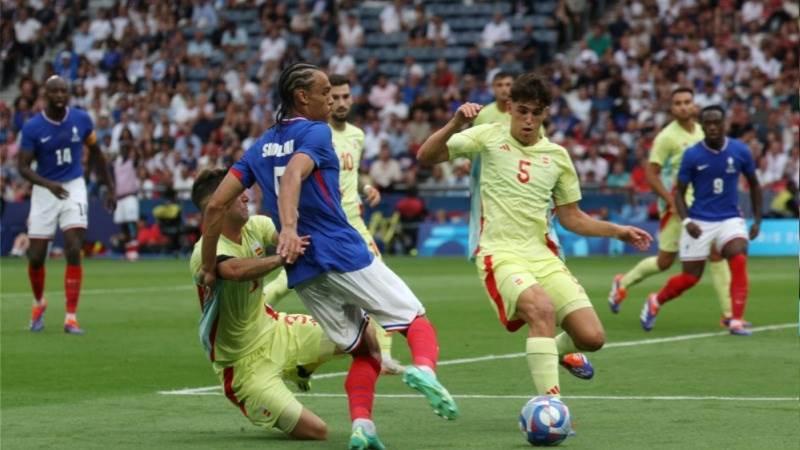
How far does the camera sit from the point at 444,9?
40.3 meters

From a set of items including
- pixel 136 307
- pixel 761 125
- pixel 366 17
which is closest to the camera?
pixel 136 307

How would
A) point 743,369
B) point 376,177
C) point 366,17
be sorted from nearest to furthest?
point 743,369, point 376,177, point 366,17

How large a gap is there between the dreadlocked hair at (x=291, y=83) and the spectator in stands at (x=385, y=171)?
83.6 ft

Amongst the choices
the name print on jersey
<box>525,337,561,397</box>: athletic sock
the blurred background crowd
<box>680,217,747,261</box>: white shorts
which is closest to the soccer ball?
<box>525,337,561,397</box>: athletic sock

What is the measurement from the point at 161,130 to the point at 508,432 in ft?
101

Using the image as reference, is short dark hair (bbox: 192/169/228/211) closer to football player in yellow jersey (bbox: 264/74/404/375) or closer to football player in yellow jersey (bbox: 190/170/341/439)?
football player in yellow jersey (bbox: 190/170/341/439)

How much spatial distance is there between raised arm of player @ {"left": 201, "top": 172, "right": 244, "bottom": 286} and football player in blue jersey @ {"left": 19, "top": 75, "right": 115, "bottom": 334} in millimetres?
8160

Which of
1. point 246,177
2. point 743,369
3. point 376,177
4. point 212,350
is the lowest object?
point 376,177

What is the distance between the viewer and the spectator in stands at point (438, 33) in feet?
128

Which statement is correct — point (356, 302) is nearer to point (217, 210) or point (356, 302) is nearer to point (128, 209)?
point (217, 210)

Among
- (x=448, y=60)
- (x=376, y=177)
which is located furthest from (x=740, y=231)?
(x=448, y=60)

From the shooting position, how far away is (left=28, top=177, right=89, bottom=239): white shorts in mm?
17188

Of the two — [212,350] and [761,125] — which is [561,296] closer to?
[212,350]

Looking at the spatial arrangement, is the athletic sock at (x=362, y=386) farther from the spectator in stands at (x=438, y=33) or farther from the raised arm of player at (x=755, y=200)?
the spectator in stands at (x=438, y=33)
